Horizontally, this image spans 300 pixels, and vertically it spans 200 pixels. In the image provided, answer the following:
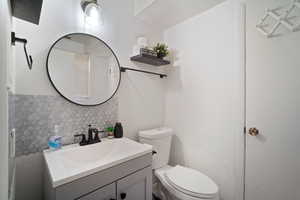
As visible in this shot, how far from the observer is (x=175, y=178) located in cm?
120

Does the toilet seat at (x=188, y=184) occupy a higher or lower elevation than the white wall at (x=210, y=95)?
lower

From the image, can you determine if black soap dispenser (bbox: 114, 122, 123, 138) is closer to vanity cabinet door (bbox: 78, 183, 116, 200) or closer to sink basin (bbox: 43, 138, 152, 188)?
sink basin (bbox: 43, 138, 152, 188)

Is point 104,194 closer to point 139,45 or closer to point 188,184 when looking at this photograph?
point 188,184

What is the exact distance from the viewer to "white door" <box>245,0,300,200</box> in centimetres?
98

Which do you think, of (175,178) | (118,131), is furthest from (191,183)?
(118,131)

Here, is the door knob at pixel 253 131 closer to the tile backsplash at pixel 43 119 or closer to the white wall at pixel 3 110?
the tile backsplash at pixel 43 119

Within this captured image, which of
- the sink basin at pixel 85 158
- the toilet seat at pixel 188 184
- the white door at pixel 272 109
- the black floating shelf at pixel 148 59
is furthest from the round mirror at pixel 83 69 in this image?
the white door at pixel 272 109

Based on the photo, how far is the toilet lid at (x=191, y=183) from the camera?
3.34 feet

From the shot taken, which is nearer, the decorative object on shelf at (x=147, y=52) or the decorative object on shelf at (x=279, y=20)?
the decorative object on shelf at (x=279, y=20)

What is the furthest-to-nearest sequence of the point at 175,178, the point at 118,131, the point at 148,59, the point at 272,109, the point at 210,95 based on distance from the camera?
1. the point at 148,59
2. the point at 210,95
3. the point at 118,131
4. the point at 175,178
5. the point at 272,109

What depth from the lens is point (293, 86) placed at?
3.23 ft

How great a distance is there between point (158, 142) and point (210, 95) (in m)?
0.75

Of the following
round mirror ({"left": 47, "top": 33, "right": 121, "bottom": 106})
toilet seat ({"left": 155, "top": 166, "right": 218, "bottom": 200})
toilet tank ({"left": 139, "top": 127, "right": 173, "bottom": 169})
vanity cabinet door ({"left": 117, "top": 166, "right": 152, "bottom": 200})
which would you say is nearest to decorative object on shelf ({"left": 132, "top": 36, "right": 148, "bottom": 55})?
round mirror ({"left": 47, "top": 33, "right": 121, "bottom": 106})

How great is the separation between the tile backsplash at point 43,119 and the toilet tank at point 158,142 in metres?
0.50
